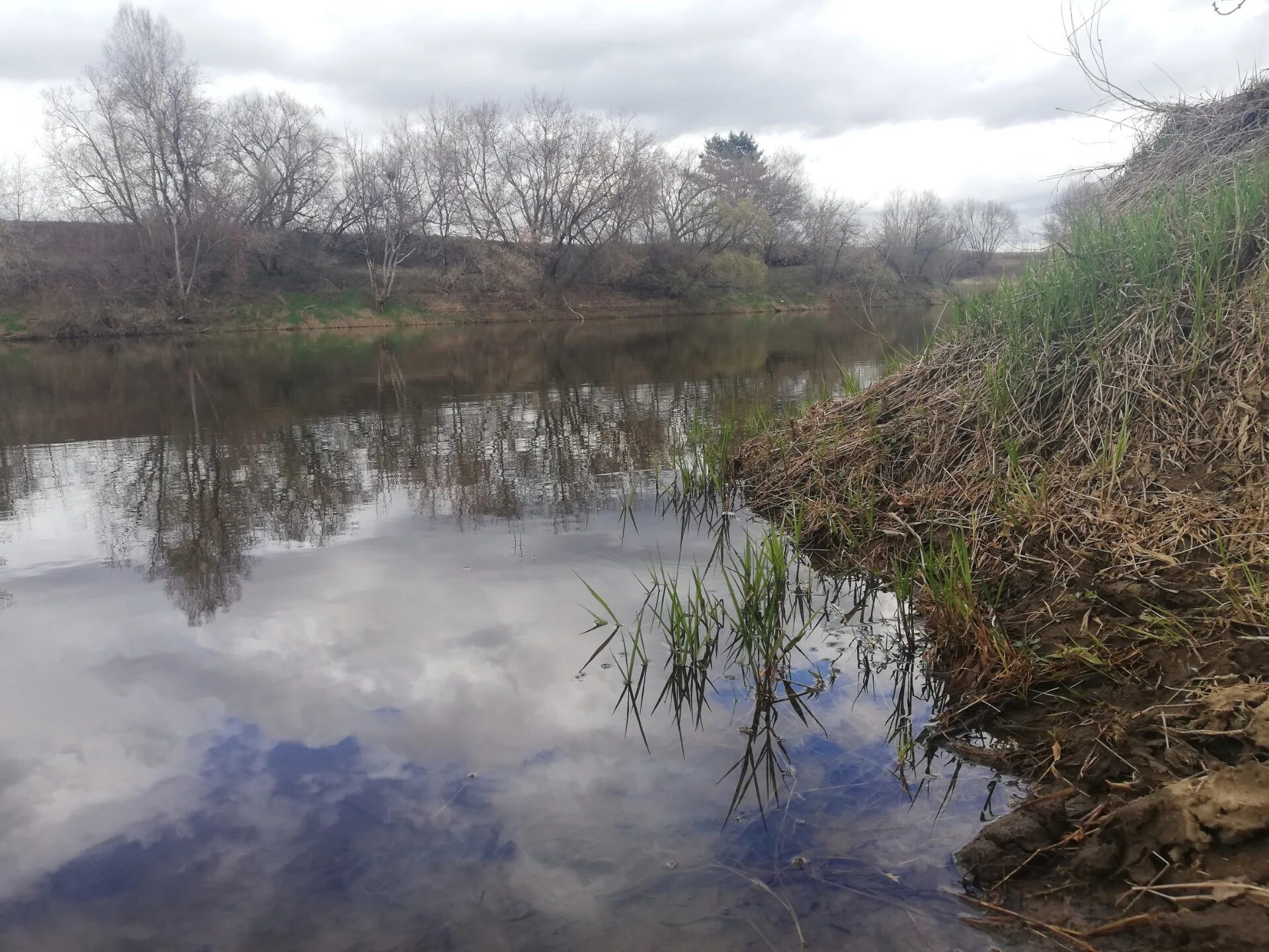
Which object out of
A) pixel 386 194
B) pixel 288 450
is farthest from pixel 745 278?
pixel 288 450

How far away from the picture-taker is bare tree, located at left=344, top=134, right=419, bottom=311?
48.4 m

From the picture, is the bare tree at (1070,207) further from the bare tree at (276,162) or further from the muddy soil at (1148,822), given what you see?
the bare tree at (276,162)

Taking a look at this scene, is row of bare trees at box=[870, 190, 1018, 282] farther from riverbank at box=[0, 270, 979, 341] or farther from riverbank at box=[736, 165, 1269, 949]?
riverbank at box=[736, 165, 1269, 949]

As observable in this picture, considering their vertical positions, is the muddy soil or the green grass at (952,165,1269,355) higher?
the green grass at (952,165,1269,355)

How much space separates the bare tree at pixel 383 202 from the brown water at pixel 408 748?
41.4 meters

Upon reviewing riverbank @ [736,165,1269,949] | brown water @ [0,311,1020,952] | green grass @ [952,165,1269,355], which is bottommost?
brown water @ [0,311,1020,952]

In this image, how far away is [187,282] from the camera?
40.8m

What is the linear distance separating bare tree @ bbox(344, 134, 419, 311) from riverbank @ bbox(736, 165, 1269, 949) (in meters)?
43.9

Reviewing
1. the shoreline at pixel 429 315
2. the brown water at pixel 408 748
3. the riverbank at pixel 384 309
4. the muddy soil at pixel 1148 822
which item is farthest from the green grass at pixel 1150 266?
the shoreline at pixel 429 315

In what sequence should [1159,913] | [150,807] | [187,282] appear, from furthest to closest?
1. [187,282]
2. [150,807]
3. [1159,913]

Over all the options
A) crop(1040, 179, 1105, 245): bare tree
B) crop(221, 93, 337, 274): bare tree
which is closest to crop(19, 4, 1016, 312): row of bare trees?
crop(221, 93, 337, 274): bare tree

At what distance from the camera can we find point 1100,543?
502 cm

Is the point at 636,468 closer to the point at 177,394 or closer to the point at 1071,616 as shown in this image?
the point at 1071,616

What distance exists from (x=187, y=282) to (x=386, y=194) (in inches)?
502
